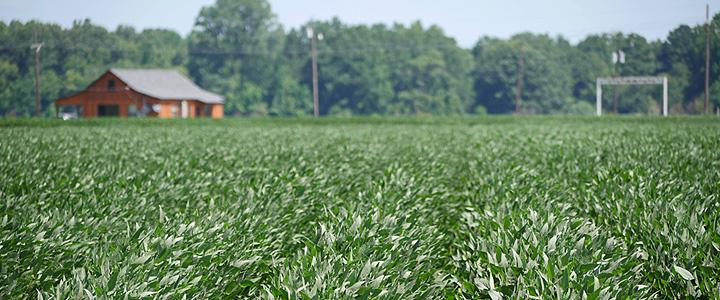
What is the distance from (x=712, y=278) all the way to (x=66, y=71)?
7884cm

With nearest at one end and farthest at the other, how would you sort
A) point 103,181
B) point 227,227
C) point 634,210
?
point 227,227
point 634,210
point 103,181

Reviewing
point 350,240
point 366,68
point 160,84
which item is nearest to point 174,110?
point 160,84

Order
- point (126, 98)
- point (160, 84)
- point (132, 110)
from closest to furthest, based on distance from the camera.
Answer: point (132, 110)
point (126, 98)
point (160, 84)

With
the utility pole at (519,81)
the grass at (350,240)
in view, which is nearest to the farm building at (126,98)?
the utility pole at (519,81)

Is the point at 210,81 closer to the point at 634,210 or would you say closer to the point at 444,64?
the point at 444,64

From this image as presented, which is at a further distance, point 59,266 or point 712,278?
point 59,266

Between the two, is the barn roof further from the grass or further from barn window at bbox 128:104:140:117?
the grass

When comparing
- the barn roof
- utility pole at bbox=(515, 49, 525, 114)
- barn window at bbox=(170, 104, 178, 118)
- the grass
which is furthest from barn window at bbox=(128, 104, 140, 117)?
the grass

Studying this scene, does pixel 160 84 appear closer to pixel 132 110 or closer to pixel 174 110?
pixel 174 110

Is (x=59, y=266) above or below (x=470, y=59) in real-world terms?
below

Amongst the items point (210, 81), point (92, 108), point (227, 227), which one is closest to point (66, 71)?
point (92, 108)

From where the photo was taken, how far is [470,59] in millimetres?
124750

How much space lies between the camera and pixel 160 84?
246 feet

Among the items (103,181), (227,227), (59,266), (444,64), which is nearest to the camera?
(59,266)
